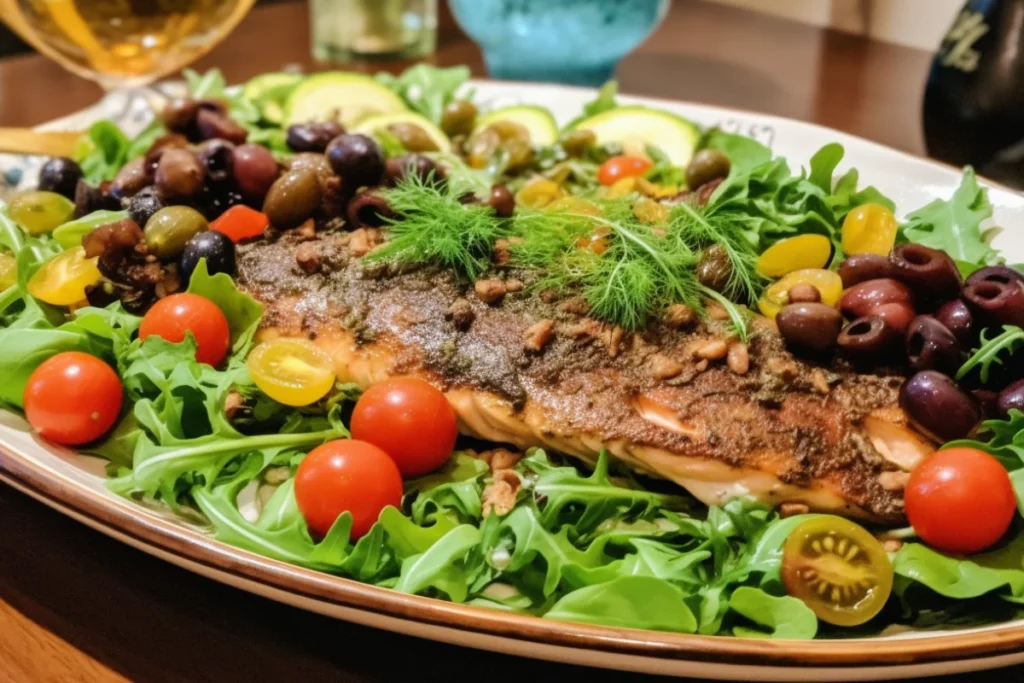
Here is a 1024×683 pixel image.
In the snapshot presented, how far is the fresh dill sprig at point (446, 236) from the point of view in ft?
6.55

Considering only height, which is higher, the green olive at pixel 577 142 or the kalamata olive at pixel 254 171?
the kalamata olive at pixel 254 171

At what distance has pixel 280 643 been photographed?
4.80ft

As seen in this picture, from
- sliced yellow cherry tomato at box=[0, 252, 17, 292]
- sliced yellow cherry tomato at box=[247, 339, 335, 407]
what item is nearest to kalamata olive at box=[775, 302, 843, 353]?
sliced yellow cherry tomato at box=[247, 339, 335, 407]

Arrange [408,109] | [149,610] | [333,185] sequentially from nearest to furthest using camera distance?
[149,610] < [333,185] < [408,109]

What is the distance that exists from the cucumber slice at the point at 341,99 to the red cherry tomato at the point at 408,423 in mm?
1781

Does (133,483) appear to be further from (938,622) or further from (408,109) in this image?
(408,109)

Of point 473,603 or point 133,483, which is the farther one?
point 133,483

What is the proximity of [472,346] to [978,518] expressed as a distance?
0.99m

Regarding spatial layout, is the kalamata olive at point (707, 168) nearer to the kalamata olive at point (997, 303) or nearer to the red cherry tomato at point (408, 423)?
the kalamata olive at point (997, 303)

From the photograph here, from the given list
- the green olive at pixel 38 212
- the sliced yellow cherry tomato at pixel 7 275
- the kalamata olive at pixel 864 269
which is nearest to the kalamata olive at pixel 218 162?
the green olive at pixel 38 212

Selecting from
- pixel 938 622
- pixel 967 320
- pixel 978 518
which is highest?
pixel 967 320

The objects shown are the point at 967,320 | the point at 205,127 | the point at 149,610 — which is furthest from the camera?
the point at 205,127

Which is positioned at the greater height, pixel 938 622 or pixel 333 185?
pixel 333 185

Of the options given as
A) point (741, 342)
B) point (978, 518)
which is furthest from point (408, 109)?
point (978, 518)
